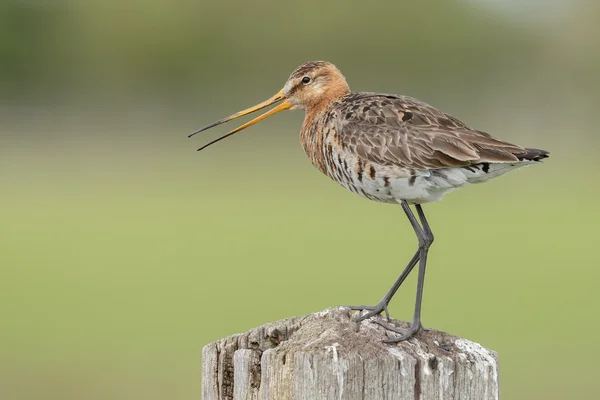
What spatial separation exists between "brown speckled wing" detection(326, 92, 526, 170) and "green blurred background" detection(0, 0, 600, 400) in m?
5.63

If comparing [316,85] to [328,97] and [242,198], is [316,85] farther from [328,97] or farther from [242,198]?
[242,198]

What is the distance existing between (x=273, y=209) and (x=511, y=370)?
1712 centimetres

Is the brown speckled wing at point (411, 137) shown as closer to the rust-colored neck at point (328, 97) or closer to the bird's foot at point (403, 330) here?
the rust-colored neck at point (328, 97)

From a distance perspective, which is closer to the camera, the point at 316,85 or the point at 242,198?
the point at 316,85

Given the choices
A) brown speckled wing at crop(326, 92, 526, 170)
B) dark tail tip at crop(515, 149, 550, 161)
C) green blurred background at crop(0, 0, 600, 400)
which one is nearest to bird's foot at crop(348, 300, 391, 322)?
brown speckled wing at crop(326, 92, 526, 170)

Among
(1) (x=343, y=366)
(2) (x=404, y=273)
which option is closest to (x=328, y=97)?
(2) (x=404, y=273)

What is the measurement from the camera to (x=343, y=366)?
356 centimetres

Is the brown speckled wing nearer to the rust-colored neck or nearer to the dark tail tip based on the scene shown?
the dark tail tip

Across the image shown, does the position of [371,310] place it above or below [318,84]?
below

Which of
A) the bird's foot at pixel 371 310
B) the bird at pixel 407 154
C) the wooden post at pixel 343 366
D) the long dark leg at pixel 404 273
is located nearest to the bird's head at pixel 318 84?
the bird at pixel 407 154

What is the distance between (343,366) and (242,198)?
27.7 meters

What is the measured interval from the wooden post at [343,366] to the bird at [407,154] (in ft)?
2.76

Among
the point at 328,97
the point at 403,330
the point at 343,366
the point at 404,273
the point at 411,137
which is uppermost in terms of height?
the point at 328,97

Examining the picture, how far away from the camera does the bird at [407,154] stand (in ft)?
17.0
